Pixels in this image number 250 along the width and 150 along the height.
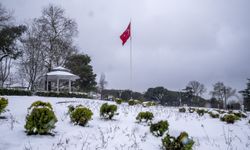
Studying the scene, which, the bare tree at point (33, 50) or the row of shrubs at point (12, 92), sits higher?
the bare tree at point (33, 50)

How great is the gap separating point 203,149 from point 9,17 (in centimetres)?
2852

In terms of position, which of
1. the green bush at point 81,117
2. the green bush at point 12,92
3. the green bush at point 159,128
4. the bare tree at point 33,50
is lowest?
the green bush at point 159,128

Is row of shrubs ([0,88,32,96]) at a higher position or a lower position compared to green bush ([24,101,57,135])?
higher

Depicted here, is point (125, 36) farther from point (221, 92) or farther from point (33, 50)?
point (221, 92)

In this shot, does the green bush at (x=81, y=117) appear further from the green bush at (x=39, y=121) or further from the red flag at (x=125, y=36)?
the red flag at (x=125, y=36)

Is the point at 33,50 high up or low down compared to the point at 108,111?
up

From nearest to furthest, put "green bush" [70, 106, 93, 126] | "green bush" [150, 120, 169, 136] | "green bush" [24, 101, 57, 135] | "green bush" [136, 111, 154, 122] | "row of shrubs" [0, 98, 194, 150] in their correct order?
"row of shrubs" [0, 98, 194, 150] → "green bush" [24, 101, 57, 135] → "green bush" [150, 120, 169, 136] → "green bush" [70, 106, 93, 126] → "green bush" [136, 111, 154, 122]

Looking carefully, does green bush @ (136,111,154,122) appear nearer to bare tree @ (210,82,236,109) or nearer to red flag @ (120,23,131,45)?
red flag @ (120,23,131,45)

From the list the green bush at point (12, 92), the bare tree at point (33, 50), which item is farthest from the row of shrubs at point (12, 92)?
the bare tree at point (33, 50)

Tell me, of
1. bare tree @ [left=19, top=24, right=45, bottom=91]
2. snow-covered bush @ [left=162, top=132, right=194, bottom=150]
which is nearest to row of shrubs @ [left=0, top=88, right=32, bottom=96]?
bare tree @ [left=19, top=24, right=45, bottom=91]

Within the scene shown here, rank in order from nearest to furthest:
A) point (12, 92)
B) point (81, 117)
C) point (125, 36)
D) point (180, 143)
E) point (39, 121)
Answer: point (180, 143)
point (39, 121)
point (81, 117)
point (12, 92)
point (125, 36)

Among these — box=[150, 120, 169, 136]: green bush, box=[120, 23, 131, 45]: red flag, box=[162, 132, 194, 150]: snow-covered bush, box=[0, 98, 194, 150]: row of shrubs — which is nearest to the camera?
box=[162, 132, 194, 150]: snow-covered bush

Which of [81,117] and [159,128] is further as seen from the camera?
[81,117]

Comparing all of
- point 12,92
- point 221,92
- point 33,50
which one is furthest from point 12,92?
point 221,92
